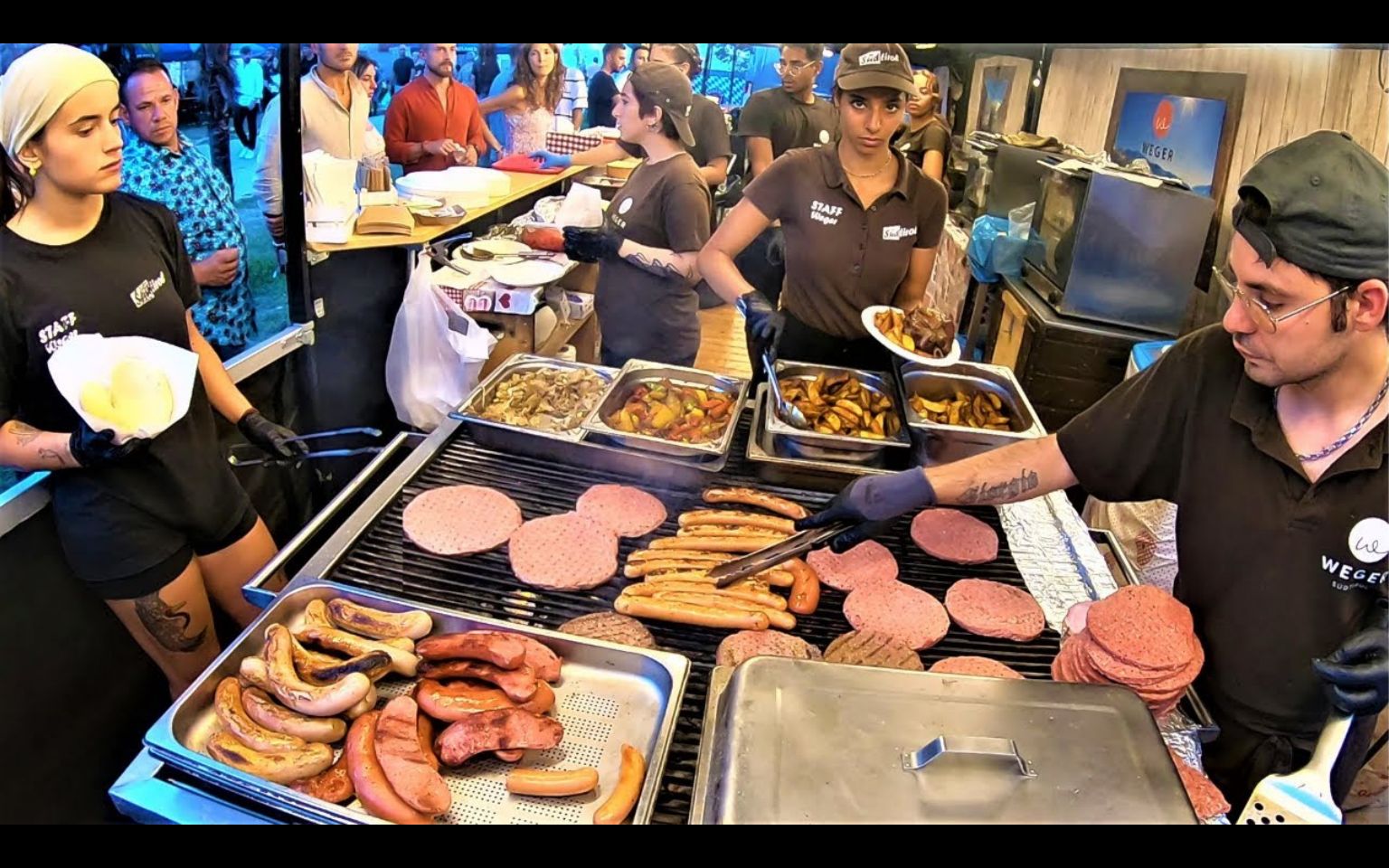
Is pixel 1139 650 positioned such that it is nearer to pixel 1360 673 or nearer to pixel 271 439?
pixel 1360 673

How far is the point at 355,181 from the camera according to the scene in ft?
14.2

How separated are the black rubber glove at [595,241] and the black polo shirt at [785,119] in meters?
1.98

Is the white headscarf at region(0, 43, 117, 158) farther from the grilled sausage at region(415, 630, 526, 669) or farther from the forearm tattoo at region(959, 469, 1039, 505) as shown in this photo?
the forearm tattoo at region(959, 469, 1039, 505)

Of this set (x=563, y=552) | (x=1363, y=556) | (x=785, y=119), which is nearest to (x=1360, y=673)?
(x=1363, y=556)

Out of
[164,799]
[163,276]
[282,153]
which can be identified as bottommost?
[164,799]

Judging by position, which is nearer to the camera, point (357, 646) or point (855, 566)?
point (357, 646)

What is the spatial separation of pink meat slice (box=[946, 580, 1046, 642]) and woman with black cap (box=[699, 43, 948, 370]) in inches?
51.0

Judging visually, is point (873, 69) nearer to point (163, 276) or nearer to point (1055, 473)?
point (1055, 473)

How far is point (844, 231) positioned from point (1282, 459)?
6.28 ft

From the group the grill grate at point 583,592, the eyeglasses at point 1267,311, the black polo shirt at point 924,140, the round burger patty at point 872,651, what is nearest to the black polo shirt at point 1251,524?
the eyeglasses at point 1267,311

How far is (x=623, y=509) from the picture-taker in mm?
2434
